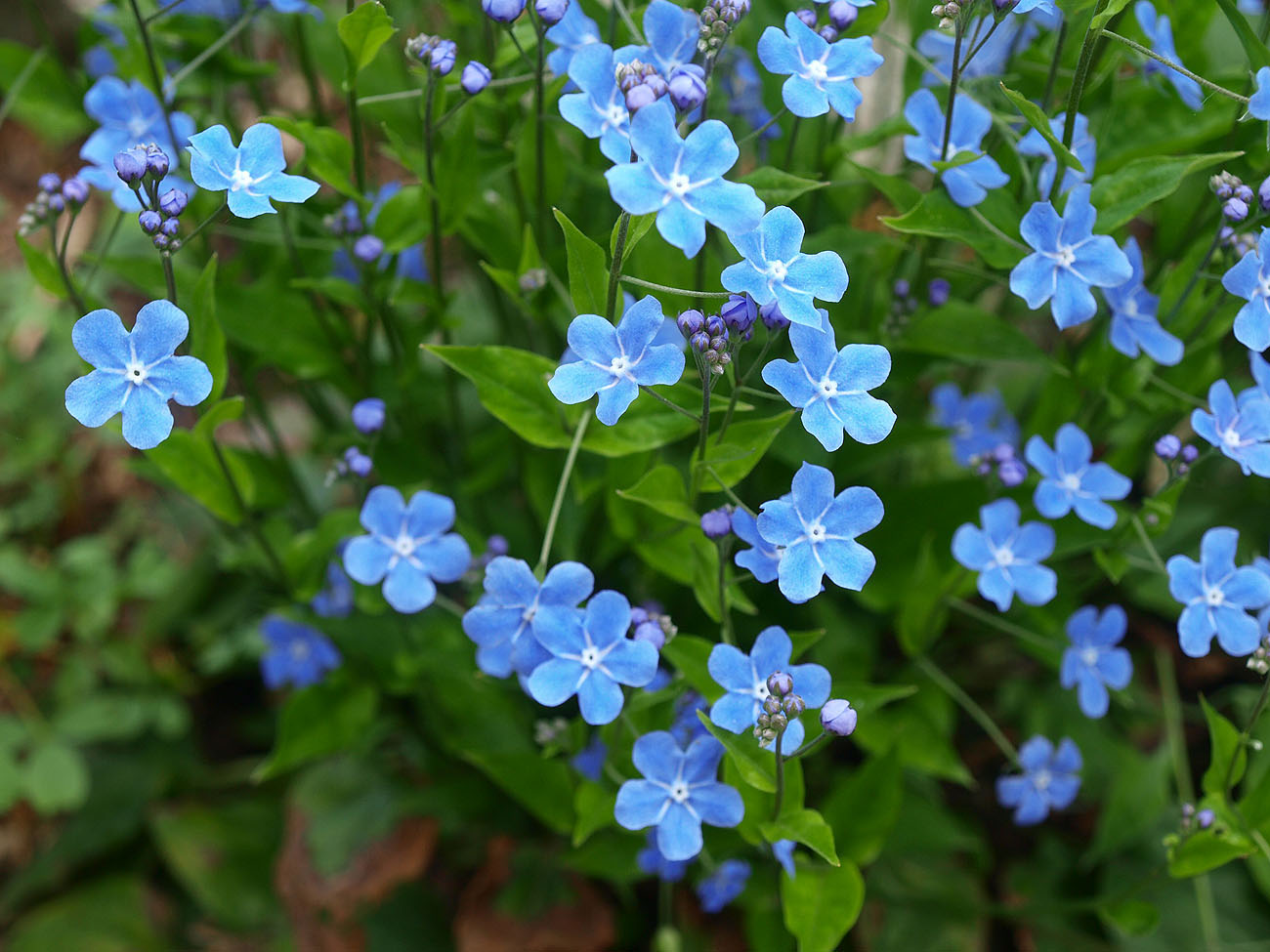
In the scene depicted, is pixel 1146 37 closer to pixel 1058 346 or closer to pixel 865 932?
pixel 1058 346

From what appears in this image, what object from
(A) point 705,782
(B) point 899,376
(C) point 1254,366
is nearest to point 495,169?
(B) point 899,376


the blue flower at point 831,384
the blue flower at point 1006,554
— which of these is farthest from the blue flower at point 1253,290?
→ the blue flower at point 831,384

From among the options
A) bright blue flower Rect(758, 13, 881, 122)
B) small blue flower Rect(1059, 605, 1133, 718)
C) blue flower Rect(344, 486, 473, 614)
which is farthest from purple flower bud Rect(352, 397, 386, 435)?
small blue flower Rect(1059, 605, 1133, 718)

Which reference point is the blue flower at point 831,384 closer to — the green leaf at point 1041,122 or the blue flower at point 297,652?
the green leaf at point 1041,122

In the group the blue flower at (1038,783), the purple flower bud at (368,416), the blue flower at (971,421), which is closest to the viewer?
the purple flower bud at (368,416)

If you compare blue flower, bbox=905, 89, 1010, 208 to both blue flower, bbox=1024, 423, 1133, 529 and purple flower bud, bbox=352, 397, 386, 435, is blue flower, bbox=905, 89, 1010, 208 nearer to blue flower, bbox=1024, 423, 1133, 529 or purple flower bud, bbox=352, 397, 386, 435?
blue flower, bbox=1024, 423, 1133, 529

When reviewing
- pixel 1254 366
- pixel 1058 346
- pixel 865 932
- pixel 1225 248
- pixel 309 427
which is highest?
pixel 1225 248
